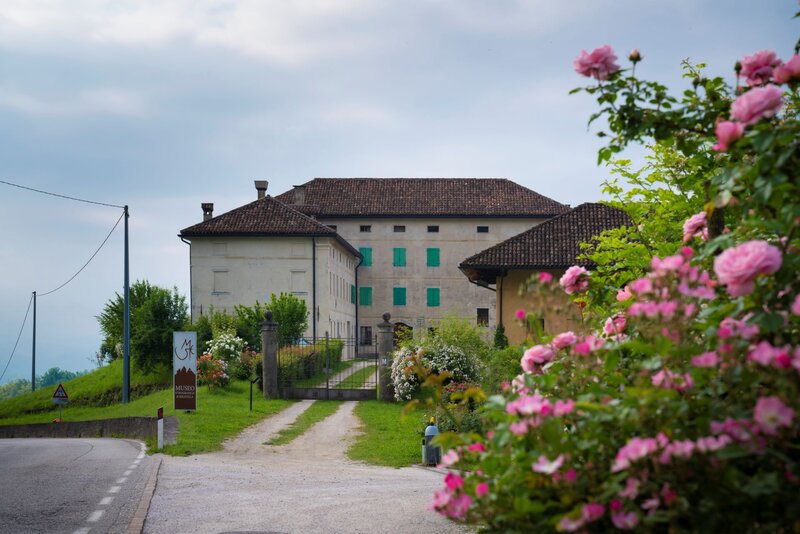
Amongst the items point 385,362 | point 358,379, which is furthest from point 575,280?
point 358,379

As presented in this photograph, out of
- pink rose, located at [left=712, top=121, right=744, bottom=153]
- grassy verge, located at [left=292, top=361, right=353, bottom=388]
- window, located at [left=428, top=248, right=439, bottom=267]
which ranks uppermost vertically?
window, located at [left=428, top=248, right=439, bottom=267]

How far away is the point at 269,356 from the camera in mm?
33281

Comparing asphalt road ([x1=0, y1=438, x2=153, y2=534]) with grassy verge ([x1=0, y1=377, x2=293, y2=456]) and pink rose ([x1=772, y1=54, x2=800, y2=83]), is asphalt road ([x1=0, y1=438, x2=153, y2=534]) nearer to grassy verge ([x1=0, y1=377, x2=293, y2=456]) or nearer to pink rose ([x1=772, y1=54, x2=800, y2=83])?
grassy verge ([x1=0, y1=377, x2=293, y2=456])

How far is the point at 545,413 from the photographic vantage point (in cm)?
408

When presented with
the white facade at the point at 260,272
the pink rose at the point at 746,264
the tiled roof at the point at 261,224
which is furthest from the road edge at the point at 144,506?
the tiled roof at the point at 261,224

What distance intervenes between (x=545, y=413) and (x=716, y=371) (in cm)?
75

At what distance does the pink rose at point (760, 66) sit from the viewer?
15.8ft

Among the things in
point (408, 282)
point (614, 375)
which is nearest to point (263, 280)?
point (408, 282)

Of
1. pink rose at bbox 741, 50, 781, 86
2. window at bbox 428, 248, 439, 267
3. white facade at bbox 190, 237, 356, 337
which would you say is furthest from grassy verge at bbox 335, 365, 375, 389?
window at bbox 428, 248, 439, 267

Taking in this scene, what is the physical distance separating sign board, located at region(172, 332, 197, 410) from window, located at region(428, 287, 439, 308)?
47.1m

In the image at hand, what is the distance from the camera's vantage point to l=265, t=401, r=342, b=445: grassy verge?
2409 centimetres

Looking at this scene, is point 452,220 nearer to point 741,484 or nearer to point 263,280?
point 263,280

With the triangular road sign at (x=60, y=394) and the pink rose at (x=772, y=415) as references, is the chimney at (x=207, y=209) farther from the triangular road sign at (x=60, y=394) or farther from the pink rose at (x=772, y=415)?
the pink rose at (x=772, y=415)

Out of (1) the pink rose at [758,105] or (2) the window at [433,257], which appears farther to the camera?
(2) the window at [433,257]
